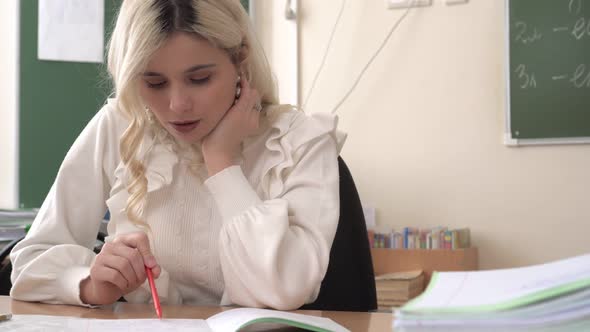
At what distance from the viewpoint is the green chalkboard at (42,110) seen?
8.59ft

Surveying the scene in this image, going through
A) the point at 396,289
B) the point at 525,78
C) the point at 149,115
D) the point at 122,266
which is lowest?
the point at 396,289

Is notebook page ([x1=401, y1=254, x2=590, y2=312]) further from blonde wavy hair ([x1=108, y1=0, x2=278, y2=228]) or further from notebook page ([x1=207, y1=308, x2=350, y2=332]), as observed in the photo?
blonde wavy hair ([x1=108, y1=0, x2=278, y2=228])

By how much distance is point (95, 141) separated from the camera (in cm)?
136

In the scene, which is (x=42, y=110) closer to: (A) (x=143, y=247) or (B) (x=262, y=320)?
(A) (x=143, y=247)

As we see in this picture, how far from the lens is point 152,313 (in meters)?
0.98

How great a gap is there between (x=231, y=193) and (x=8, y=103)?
5.73ft

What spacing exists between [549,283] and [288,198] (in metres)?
0.74

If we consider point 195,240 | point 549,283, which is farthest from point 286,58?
point 549,283

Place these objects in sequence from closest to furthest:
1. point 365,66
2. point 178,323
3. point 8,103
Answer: point 178,323
point 8,103
point 365,66

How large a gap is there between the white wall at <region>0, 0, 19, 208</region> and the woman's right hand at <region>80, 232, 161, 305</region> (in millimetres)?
1684

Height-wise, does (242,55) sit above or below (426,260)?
above

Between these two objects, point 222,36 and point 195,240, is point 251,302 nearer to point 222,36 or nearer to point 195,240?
point 195,240

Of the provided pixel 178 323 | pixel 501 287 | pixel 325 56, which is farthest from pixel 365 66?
pixel 501 287

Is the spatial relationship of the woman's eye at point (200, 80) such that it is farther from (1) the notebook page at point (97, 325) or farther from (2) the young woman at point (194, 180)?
(1) the notebook page at point (97, 325)
